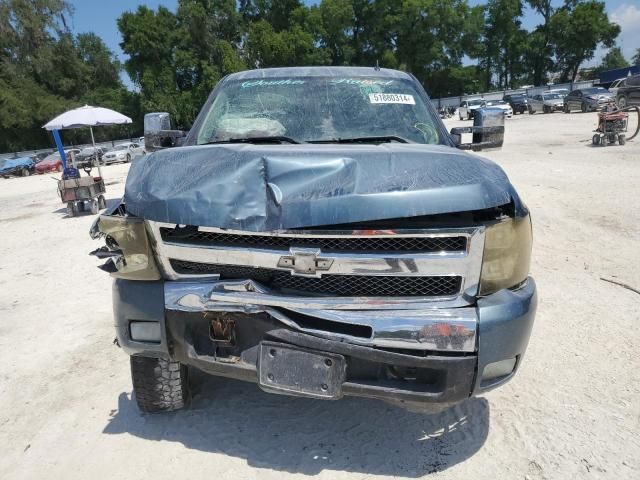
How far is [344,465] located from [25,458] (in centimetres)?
176

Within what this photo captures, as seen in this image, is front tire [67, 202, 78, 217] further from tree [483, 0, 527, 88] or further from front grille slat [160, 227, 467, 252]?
tree [483, 0, 527, 88]

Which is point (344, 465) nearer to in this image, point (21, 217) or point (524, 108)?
point (21, 217)

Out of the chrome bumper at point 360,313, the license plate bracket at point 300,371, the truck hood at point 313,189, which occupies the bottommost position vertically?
the license plate bracket at point 300,371

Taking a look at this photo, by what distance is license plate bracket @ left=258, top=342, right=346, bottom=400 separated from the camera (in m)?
2.09

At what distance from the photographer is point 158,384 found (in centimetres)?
270

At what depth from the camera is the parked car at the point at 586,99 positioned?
95.5 feet

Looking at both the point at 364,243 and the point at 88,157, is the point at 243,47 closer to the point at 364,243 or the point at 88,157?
the point at 88,157

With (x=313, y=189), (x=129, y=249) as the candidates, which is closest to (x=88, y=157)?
(x=129, y=249)

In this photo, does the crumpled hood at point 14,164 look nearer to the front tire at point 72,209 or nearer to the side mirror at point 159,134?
the front tire at point 72,209

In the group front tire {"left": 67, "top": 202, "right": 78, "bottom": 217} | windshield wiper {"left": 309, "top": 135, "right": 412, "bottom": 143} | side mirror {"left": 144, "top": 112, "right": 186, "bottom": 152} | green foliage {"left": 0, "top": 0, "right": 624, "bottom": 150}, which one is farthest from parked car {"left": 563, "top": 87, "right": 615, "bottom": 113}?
side mirror {"left": 144, "top": 112, "right": 186, "bottom": 152}

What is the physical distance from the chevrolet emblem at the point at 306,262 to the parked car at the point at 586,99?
32.1 metres

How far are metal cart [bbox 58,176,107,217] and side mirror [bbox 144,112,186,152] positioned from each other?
7.32m

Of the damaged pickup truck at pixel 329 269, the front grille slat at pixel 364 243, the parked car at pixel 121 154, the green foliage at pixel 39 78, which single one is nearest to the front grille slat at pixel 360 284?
the damaged pickup truck at pixel 329 269

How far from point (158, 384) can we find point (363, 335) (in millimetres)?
Result: 1352
